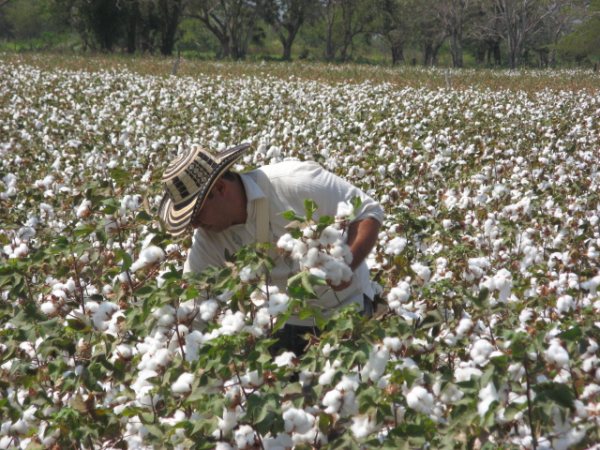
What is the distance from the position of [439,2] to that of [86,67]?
2972cm

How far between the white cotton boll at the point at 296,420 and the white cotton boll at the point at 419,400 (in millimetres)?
254

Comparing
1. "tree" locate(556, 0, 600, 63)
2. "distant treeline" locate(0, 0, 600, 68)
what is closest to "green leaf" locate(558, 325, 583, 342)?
"distant treeline" locate(0, 0, 600, 68)

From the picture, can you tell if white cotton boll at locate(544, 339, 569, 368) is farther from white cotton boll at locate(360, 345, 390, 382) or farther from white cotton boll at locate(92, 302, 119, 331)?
white cotton boll at locate(92, 302, 119, 331)

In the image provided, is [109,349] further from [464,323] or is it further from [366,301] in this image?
[366,301]

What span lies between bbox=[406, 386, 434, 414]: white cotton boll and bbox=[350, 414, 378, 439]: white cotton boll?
10 cm

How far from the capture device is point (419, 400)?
1979 mm

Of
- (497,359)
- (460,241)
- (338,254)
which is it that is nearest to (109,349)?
(338,254)

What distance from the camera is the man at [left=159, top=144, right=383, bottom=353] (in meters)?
2.95

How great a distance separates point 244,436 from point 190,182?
3.71 feet

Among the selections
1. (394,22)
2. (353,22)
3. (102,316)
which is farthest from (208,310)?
(353,22)

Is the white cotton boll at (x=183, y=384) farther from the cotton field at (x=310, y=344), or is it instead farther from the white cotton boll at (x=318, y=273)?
the white cotton boll at (x=318, y=273)

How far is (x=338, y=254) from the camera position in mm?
2191

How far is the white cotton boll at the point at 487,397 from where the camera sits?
188 centimetres

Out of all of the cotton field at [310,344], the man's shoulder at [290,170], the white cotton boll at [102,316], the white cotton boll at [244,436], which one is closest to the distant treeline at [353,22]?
the cotton field at [310,344]
